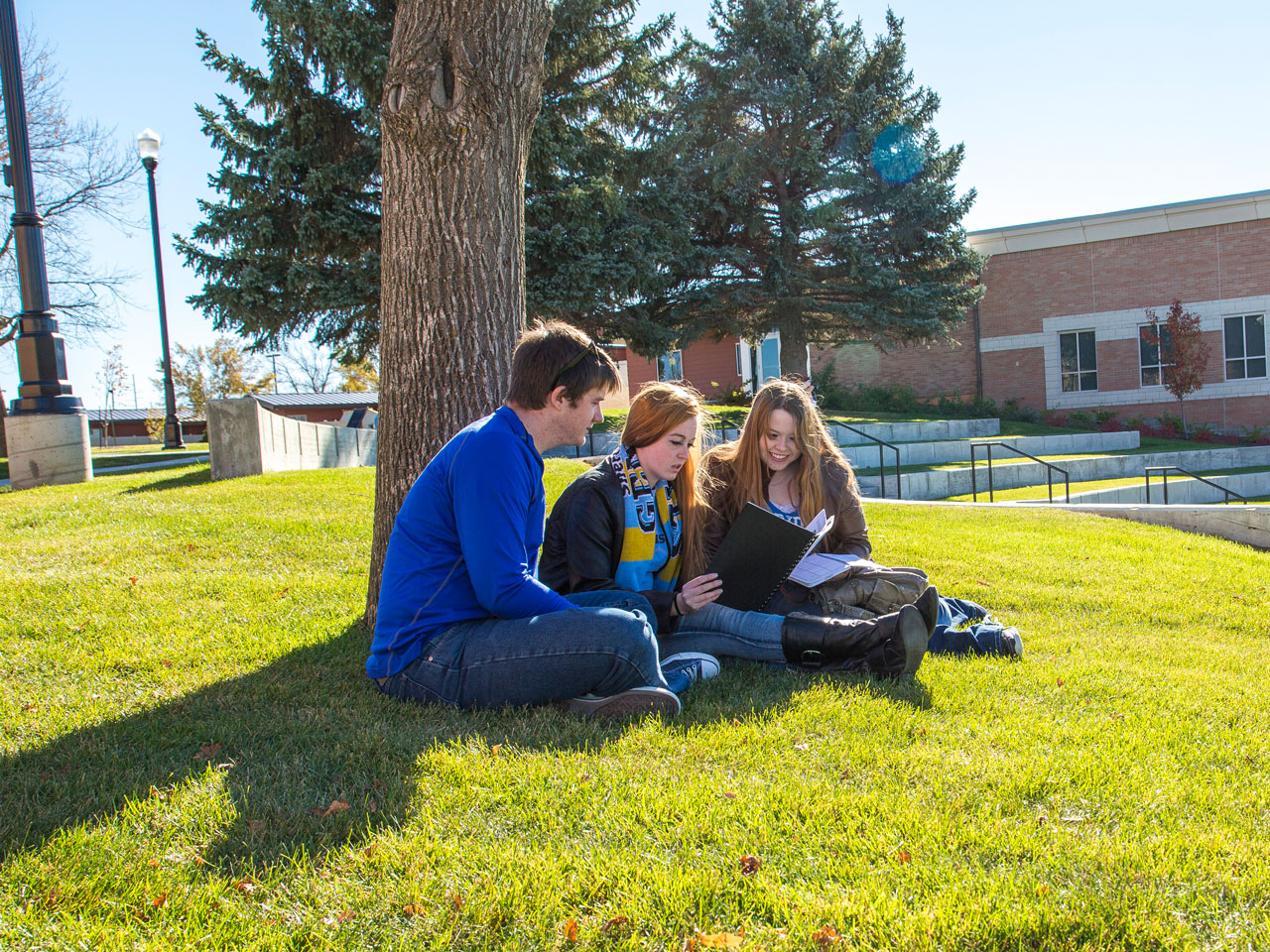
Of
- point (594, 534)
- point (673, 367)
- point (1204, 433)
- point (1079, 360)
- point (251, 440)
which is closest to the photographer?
point (594, 534)

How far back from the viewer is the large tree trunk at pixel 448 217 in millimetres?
4406

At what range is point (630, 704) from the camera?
322 centimetres

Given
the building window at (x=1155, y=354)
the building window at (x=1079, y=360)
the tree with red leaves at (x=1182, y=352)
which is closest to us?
the tree with red leaves at (x=1182, y=352)

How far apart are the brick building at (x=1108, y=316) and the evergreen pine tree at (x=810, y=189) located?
2422 mm

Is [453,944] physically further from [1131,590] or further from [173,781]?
[1131,590]

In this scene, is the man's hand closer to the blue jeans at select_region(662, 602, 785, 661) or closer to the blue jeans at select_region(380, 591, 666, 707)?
the blue jeans at select_region(662, 602, 785, 661)

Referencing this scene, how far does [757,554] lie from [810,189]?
1804cm

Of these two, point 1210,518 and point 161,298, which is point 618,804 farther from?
point 161,298

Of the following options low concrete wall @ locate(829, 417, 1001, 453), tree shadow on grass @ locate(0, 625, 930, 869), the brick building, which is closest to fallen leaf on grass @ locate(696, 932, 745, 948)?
tree shadow on grass @ locate(0, 625, 930, 869)

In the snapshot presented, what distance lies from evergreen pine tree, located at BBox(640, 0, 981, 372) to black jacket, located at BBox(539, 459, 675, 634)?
1550 cm

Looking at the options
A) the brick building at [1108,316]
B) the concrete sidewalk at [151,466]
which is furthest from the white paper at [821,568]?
the brick building at [1108,316]

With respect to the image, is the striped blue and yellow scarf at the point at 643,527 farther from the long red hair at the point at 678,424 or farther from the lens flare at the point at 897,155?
the lens flare at the point at 897,155

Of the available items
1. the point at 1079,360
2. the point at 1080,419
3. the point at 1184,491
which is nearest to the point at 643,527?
the point at 1184,491

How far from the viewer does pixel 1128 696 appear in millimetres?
3883
